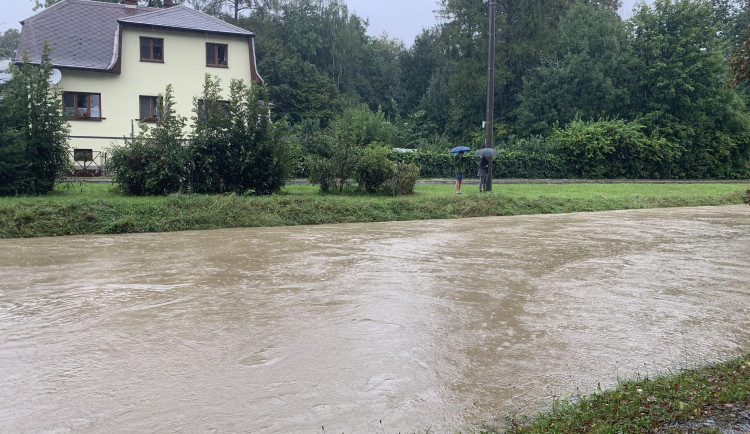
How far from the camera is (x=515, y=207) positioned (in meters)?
20.9

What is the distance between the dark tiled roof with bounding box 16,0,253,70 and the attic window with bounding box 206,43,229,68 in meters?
0.89

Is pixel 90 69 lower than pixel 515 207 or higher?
higher

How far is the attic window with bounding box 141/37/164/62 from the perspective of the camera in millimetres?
35000

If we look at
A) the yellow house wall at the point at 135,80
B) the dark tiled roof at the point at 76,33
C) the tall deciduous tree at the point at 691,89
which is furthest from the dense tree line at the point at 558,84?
the dark tiled roof at the point at 76,33

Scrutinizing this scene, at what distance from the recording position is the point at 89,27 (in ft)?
119

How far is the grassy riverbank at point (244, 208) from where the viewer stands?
1489cm

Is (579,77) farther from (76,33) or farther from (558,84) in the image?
(76,33)

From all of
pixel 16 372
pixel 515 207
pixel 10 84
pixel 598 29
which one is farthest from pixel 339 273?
pixel 598 29

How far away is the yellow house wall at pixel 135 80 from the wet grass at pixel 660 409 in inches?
1266

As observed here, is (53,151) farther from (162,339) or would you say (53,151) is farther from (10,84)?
(162,339)

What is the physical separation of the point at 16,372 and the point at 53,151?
14.1 m

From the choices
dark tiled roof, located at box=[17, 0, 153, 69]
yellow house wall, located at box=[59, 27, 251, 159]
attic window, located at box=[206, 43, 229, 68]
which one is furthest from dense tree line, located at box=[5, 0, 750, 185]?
dark tiled roof, located at box=[17, 0, 153, 69]

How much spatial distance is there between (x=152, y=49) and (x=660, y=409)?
35230mm

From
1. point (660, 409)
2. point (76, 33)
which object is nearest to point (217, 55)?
point (76, 33)
